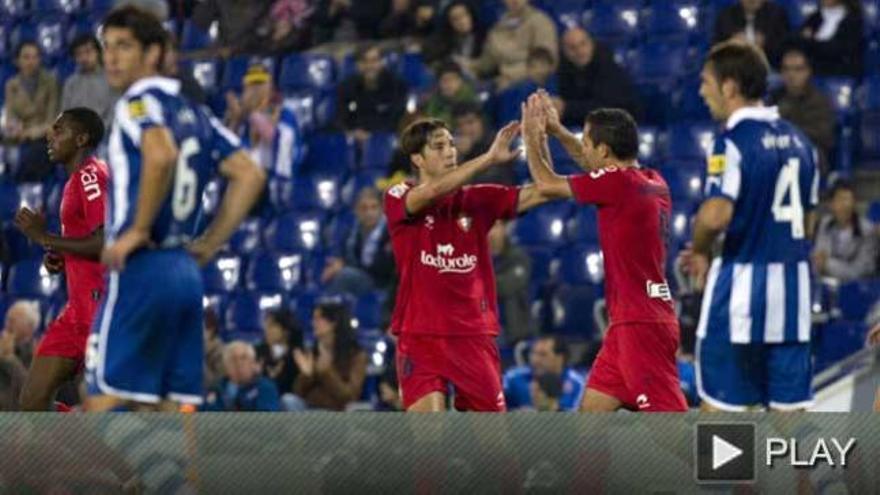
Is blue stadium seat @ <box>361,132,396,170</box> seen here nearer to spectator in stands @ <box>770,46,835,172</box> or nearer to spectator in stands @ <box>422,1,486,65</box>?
spectator in stands @ <box>422,1,486,65</box>

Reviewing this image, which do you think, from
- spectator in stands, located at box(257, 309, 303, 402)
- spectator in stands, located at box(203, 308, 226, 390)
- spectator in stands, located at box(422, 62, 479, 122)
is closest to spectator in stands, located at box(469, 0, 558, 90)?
spectator in stands, located at box(422, 62, 479, 122)

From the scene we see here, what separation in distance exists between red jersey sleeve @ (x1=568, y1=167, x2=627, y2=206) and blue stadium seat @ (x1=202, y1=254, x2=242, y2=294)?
7654 millimetres

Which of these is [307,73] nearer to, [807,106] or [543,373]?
[807,106]

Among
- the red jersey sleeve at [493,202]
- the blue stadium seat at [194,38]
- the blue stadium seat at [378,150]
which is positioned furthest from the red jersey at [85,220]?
the blue stadium seat at [194,38]

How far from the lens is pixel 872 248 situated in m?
15.6

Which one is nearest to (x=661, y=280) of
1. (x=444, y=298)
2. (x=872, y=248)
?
(x=444, y=298)

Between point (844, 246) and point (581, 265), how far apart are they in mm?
1853

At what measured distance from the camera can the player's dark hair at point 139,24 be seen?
29.4ft

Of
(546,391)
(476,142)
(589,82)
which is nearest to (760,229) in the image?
(546,391)

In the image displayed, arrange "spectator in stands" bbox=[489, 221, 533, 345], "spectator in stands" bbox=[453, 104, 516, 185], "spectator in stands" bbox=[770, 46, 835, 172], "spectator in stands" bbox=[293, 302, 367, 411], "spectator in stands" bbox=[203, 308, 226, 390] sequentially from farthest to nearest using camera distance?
1. "spectator in stands" bbox=[453, 104, 516, 185]
2. "spectator in stands" bbox=[770, 46, 835, 172]
3. "spectator in stands" bbox=[489, 221, 533, 345]
4. "spectator in stands" bbox=[203, 308, 226, 390]
5. "spectator in stands" bbox=[293, 302, 367, 411]

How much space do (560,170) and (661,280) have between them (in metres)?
6.28

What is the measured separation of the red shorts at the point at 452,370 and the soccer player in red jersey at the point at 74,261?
1.40 metres

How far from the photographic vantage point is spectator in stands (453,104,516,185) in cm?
1670

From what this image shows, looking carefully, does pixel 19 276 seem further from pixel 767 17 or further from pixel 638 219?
pixel 638 219
